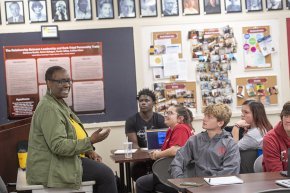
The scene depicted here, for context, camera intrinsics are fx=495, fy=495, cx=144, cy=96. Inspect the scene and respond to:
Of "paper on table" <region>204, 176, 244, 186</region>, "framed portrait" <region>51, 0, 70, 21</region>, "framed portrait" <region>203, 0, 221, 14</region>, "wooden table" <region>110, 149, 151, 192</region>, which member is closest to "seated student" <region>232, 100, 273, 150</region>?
"wooden table" <region>110, 149, 151, 192</region>

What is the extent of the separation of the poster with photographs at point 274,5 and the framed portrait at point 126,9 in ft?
5.77

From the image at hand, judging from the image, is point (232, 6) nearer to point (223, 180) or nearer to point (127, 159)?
point (127, 159)

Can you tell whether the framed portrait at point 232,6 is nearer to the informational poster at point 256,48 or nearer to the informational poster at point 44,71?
the informational poster at point 256,48

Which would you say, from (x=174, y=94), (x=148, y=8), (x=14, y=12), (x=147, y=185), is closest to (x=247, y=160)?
(x=147, y=185)

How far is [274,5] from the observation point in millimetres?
6461

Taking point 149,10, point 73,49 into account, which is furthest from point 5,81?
point 149,10

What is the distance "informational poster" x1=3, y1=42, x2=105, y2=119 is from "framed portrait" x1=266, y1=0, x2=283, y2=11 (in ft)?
7.36

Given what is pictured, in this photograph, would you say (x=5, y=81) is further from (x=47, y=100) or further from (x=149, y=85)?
(x=47, y=100)

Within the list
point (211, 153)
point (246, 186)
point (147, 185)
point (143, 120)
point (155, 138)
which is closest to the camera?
point (246, 186)

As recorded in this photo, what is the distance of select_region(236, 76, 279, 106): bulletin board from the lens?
6422 millimetres

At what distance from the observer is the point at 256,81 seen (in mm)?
6441

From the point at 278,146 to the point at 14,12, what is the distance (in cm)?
382

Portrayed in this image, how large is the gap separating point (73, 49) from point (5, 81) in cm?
92

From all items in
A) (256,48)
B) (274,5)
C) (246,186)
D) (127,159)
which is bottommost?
(127,159)
